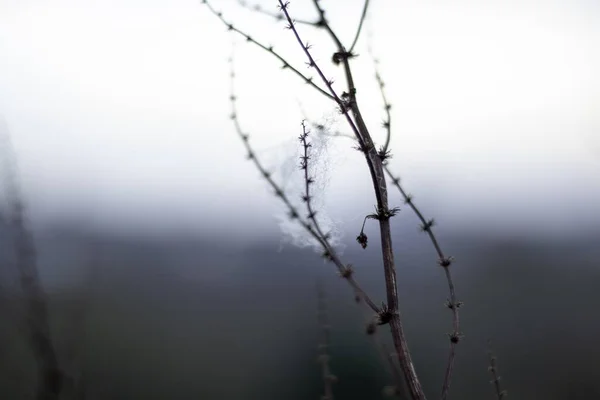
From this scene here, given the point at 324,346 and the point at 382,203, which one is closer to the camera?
the point at 382,203

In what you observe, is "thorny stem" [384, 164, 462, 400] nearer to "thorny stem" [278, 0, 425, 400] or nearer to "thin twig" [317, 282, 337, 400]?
"thorny stem" [278, 0, 425, 400]

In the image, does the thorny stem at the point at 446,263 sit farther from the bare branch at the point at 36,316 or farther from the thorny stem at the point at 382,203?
the bare branch at the point at 36,316

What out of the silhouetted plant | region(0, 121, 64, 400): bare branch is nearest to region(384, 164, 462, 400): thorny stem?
the silhouetted plant

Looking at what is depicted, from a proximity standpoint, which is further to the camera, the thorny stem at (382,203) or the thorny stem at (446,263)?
the thorny stem at (446,263)

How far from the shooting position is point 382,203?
3.31 ft

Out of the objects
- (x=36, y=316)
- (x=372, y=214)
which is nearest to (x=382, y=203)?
(x=372, y=214)


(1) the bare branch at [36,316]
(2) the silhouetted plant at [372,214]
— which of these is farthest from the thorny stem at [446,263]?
(1) the bare branch at [36,316]

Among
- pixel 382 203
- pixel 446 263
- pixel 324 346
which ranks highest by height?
pixel 382 203

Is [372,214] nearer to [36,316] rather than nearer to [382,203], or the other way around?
[382,203]

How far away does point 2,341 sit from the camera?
1970 millimetres

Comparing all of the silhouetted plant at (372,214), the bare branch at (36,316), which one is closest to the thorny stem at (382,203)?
the silhouetted plant at (372,214)

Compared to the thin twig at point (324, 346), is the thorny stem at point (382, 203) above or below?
above

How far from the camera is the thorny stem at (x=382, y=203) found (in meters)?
0.95

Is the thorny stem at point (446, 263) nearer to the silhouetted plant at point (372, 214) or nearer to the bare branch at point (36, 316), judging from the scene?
the silhouetted plant at point (372, 214)
